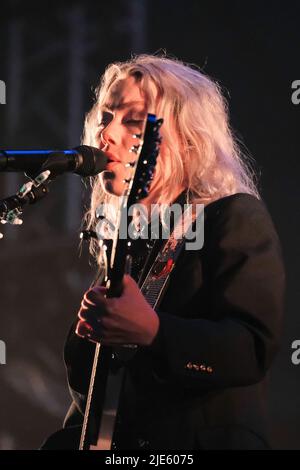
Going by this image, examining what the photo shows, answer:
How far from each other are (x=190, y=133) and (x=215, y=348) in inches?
32.4

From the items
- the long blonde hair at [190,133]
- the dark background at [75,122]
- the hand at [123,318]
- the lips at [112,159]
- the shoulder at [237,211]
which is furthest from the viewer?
the dark background at [75,122]

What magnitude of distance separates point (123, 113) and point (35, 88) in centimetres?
328

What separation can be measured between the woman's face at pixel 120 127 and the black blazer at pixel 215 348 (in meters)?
0.31

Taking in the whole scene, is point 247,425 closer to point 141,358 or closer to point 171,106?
point 141,358

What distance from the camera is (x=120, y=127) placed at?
2.29 m

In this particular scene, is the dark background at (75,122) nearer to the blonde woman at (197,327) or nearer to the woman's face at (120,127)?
the woman's face at (120,127)

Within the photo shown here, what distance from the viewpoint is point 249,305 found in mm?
1863

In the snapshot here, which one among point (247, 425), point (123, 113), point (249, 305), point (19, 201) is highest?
point (123, 113)

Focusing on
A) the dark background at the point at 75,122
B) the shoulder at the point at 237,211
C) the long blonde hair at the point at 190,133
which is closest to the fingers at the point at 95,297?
the shoulder at the point at 237,211

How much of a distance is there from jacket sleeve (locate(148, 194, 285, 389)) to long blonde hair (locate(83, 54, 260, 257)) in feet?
0.95

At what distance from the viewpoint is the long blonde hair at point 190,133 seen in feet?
7.61

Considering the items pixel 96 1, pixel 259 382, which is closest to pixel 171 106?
pixel 259 382

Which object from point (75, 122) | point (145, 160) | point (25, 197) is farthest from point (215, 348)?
point (75, 122)

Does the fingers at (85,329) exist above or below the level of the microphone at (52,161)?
below
